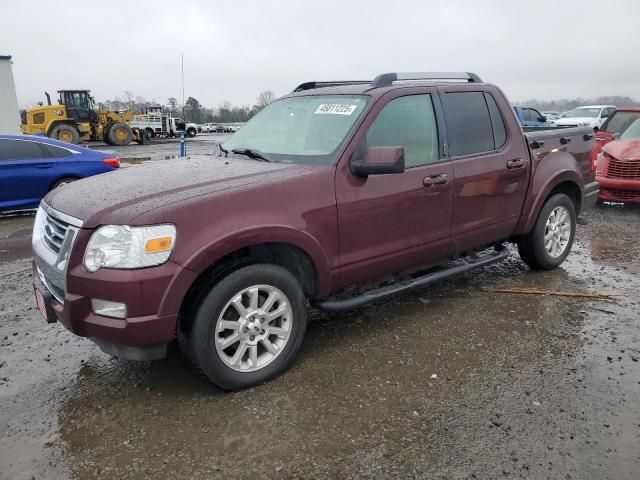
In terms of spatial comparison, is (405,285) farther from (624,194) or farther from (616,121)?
(616,121)

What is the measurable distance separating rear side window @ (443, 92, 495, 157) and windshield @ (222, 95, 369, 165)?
2.79 feet

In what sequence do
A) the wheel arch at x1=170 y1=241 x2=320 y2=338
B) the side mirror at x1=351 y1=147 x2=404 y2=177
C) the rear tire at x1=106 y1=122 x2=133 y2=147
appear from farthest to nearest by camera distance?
the rear tire at x1=106 y1=122 x2=133 y2=147 → the side mirror at x1=351 y1=147 x2=404 y2=177 → the wheel arch at x1=170 y1=241 x2=320 y2=338

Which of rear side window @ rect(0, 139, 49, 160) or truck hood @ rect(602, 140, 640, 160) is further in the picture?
truck hood @ rect(602, 140, 640, 160)

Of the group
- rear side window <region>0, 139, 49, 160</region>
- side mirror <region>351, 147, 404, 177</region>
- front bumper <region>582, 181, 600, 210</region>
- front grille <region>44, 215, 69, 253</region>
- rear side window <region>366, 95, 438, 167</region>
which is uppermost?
rear side window <region>366, 95, 438, 167</region>

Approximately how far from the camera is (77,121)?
84.6 feet

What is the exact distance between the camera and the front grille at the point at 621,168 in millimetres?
8165

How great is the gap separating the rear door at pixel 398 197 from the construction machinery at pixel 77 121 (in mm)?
23982

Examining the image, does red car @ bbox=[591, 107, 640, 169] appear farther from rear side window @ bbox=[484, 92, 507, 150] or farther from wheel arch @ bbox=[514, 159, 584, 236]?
rear side window @ bbox=[484, 92, 507, 150]

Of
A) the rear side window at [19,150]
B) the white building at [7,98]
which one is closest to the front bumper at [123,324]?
the rear side window at [19,150]

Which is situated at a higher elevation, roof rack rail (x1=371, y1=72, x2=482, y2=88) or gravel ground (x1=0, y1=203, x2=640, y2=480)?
roof rack rail (x1=371, y1=72, x2=482, y2=88)

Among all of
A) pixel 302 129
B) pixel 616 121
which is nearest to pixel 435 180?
pixel 302 129

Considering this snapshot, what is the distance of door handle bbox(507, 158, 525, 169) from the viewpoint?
4484mm

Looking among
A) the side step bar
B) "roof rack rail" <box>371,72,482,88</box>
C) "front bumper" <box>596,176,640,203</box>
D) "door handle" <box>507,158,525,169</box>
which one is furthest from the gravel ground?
"front bumper" <box>596,176,640,203</box>

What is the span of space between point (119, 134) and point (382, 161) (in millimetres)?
26876
